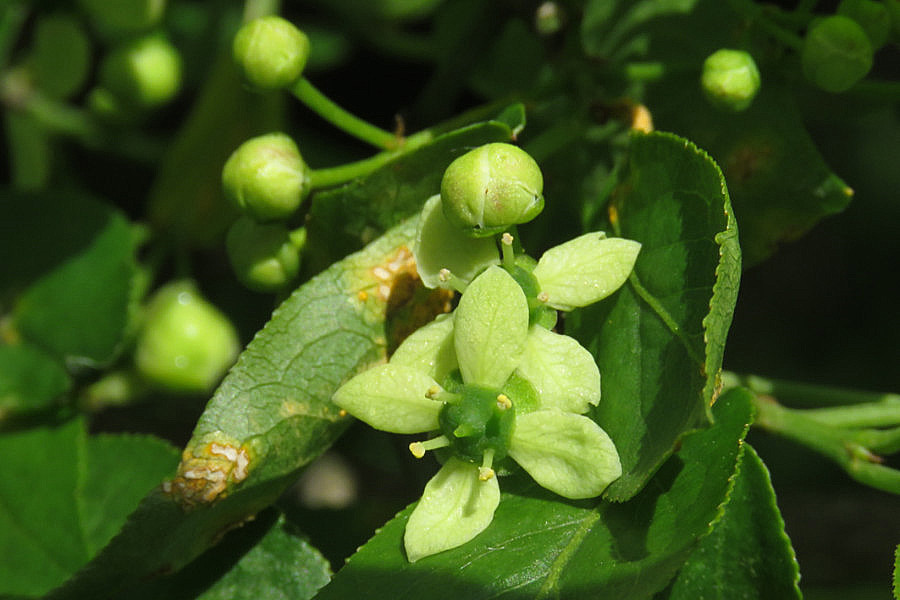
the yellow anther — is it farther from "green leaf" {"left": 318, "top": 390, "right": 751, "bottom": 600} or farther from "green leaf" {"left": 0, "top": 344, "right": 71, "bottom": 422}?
"green leaf" {"left": 0, "top": 344, "right": 71, "bottom": 422}

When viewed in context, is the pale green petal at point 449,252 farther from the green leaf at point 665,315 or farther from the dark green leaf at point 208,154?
the dark green leaf at point 208,154

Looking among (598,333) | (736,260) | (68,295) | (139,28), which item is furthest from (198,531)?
(139,28)

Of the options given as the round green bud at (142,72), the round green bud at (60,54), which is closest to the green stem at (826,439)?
the round green bud at (142,72)

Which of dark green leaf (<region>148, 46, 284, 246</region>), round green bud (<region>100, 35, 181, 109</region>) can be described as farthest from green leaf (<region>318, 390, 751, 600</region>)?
round green bud (<region>100, 35, 181, 109</region>)

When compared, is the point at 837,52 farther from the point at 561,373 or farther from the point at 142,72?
the point at 142,72

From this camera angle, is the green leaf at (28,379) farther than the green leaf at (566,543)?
Yes
